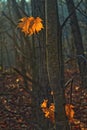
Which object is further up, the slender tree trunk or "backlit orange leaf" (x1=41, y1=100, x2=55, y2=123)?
the slender tree trunk

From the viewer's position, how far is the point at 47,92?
12.0 ft

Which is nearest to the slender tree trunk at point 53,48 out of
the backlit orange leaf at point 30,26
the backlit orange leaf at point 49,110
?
the backlit orange leaf at point 30,26

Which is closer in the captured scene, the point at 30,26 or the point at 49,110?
the point at 30,26

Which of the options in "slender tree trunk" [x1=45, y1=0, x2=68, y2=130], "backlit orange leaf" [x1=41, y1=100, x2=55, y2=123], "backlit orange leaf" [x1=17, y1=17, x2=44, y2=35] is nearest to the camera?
"slender tree trunk" [x1=45, y1=0, x2=68, y2=130]

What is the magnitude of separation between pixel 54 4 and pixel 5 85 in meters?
11.3

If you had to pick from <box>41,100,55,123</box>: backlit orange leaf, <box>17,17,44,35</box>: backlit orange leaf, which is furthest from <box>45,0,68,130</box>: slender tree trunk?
<box>41,100,55,123</box>: backlit orange leaf

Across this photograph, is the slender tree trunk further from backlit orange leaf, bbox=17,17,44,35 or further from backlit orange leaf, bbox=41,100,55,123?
backlit orange leaf, bbox=41,100,55,123

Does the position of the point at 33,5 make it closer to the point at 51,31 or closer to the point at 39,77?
the point at 39,77

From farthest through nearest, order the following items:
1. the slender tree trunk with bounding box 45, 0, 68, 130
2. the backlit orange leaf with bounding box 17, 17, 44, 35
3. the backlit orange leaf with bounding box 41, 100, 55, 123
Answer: the backlit orange leaf with bounding box 41, 100, 55, 123, the backlit orange leaf with bounding box 17, 17, 44, 35, the slender tree trunk with bounding box 45, 0, 68, 130

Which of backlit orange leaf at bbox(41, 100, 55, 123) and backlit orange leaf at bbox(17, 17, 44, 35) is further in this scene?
backlit orange leaf at bbox(41, 100, 55, 123)

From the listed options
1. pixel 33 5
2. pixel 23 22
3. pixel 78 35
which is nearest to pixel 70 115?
pixel 23 22

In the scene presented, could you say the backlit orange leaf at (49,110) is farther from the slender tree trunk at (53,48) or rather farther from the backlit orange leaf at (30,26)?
the backlit orange leaf at (30,26)

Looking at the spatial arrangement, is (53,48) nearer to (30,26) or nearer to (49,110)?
(30,26)

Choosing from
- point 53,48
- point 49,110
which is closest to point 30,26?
point 53,48
